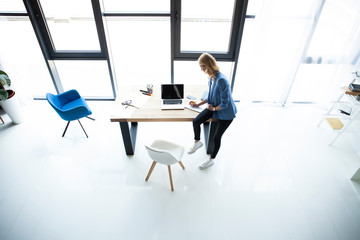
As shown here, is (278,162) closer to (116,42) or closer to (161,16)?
(161,16)

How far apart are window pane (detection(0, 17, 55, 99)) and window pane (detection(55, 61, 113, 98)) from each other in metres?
0.32

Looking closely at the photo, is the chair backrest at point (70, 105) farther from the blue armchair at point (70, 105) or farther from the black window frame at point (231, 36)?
the black window frame at point (231, 36)

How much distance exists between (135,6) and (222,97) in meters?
2.17

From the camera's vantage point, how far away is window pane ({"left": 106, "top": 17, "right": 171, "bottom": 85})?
3424mm

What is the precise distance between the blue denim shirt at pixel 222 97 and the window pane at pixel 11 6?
3.20m

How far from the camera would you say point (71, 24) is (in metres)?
3.42

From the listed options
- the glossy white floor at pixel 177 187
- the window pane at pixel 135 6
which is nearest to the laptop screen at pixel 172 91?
the glossy white floor at pixel 177 187

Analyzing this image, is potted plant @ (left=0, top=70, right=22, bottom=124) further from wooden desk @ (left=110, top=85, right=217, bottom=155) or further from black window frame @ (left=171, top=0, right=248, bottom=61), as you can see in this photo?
black window frame @ (left=171, top=0, right=248, bottom=61)

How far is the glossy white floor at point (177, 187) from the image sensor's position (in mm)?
2100

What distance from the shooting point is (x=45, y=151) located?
2967 millimetres

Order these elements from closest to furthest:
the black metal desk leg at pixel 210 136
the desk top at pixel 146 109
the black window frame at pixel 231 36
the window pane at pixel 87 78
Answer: the desk top at pixel 146 109 → the black metal desk leg at pixel 210 136 → the black window frame at pixel 231 36 → the window pane at pixel 87 78

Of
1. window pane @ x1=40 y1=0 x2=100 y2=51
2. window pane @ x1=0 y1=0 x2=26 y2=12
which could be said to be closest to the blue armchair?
window pane @ x1=40 y1=0 x2=100 y2=51

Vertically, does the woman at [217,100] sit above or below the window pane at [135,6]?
below

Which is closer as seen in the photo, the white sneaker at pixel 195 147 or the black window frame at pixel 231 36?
the white sneaker at pixel 195 147
